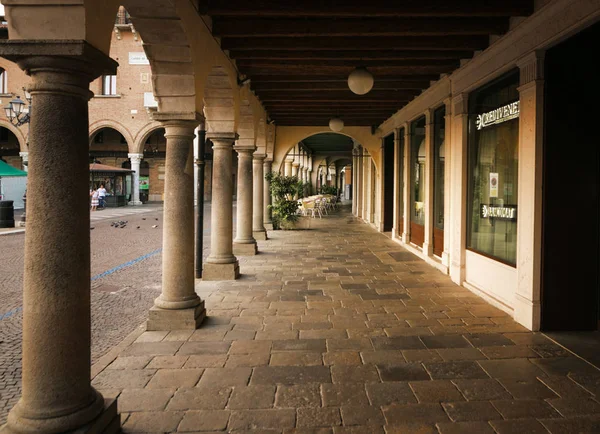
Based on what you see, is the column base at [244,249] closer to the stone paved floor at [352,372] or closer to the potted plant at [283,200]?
the stone paved floor at [352,372]

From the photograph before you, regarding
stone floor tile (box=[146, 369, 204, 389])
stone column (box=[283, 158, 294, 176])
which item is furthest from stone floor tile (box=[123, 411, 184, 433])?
stone column (box=[283, 158, 294, 176])

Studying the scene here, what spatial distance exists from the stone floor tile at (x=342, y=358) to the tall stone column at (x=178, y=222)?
60.2 inches

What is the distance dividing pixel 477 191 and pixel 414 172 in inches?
161

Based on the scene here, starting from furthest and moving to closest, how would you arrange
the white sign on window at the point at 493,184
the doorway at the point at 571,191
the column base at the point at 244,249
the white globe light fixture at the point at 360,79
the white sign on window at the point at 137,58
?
1. the white sign on window at the point at 137,58
2. the column base at the point at 244,249
3. the white globe light fixture at the point at 360,79
4. the white sign on window at the point at 493,184
5. the doorway at the point at 571,191

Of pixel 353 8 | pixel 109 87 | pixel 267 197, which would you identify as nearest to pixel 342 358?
pixel 353 8

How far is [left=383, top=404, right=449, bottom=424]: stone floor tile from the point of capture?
9.65 feet

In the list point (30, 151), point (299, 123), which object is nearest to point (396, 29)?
point (30, 151)

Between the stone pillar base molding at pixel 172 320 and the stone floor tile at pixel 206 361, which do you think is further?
the stone pillar base molding at pixel 172 320

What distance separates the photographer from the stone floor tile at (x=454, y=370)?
3.61m

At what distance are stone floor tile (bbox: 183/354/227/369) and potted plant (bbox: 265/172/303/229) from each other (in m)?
10.7

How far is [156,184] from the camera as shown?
118 ft

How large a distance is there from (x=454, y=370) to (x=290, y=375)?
1269 millimetres

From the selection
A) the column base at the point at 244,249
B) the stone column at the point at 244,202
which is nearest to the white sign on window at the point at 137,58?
the stone column at the point at 244,202

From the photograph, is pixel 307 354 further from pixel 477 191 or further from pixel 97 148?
pixel 97 148
